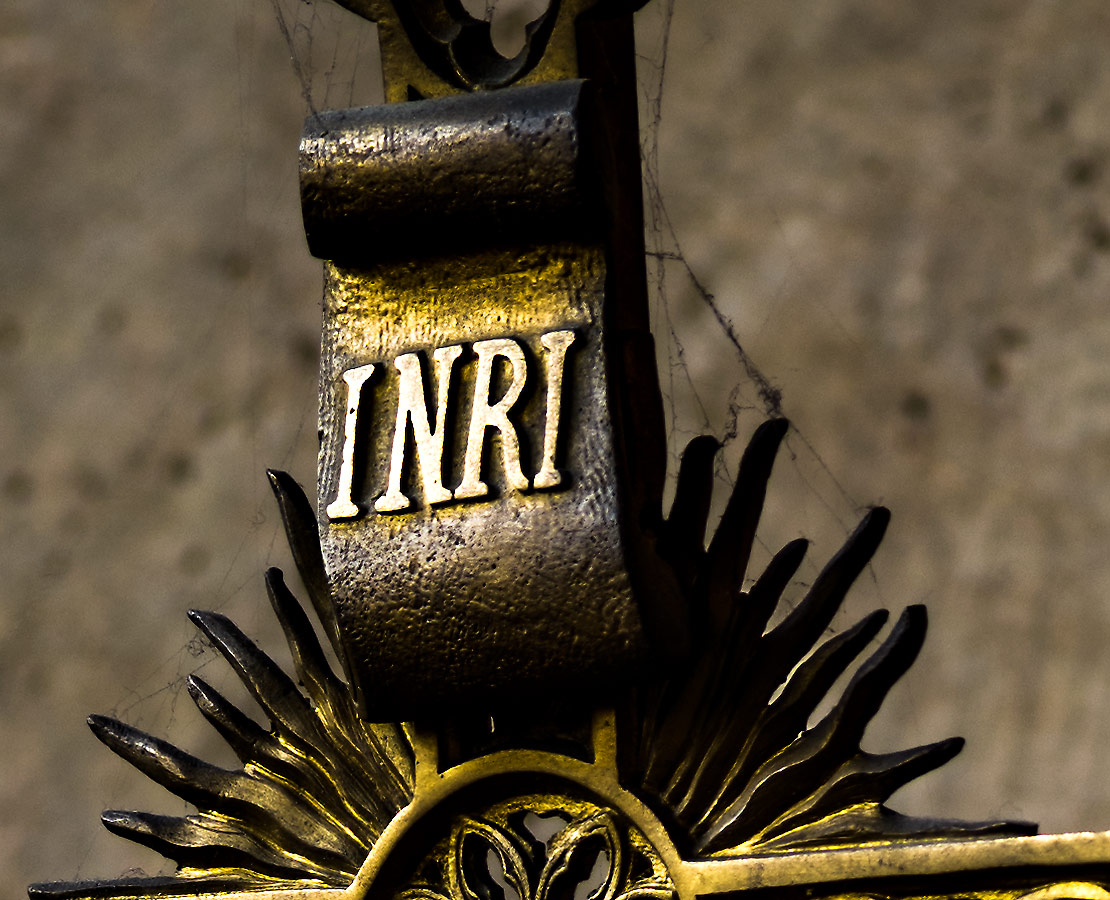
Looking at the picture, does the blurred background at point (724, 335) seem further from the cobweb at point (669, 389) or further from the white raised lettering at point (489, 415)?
the white raised lettering at point (489, 415)

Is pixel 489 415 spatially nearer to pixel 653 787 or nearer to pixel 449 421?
pixel 449 421

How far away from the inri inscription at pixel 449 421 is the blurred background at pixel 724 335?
604 mm

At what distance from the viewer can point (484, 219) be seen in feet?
2.77

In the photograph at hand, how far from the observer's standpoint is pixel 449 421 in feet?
2.80

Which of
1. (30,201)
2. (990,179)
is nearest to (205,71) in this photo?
(30,201)

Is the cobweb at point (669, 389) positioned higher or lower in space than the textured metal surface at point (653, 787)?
higher

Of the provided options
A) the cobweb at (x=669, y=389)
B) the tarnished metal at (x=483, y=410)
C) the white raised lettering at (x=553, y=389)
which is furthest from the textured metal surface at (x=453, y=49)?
the cobweb at (x=669, y=389)

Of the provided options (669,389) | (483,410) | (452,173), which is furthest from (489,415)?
(669,389)

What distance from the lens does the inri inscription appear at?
2.74 ft

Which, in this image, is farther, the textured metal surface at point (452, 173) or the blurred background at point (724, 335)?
the blurred background at point (724, 335)

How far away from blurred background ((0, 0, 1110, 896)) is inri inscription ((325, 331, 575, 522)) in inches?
23.8

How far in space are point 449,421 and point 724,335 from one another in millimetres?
744

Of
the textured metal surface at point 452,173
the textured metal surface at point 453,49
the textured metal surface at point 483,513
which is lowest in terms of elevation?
the textured metal surface at point 483,513

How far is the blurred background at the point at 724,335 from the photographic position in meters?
1.46
